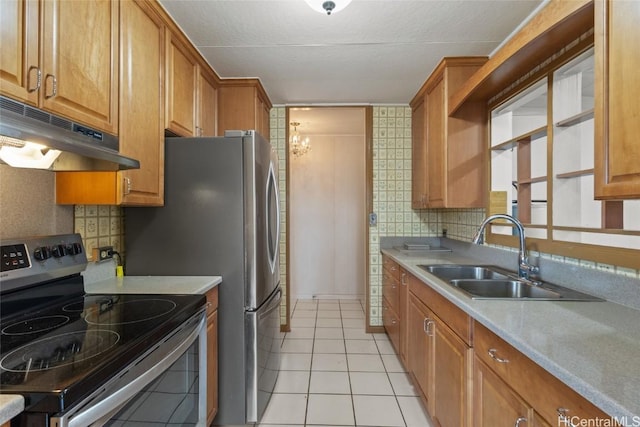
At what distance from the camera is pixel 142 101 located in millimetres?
1520

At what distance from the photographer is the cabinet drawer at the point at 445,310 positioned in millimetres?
1287

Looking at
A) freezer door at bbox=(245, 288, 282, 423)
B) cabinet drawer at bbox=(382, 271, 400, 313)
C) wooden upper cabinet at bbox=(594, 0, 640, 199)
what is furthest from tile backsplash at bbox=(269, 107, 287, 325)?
wooden upper cabinet at bbox=(594, 0, 640, 199)

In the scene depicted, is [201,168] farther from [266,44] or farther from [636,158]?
[636,158]

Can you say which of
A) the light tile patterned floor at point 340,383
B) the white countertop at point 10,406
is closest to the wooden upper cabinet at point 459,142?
the light tile patterned floor at point 340,383

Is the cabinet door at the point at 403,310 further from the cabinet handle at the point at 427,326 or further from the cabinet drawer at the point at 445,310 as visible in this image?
the cabinet handle at the point at 427,326

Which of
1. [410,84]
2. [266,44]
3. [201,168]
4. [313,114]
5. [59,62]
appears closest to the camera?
[59,62]

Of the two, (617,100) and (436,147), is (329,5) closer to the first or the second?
(617,100)

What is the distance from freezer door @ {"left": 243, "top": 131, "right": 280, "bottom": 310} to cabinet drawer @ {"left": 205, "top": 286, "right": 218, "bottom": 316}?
0.55 feet

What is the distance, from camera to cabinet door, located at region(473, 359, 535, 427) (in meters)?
0.94

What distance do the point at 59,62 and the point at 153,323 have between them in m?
0.98

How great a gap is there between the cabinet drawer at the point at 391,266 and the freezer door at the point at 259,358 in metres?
1.10

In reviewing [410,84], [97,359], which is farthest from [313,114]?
[97,359]

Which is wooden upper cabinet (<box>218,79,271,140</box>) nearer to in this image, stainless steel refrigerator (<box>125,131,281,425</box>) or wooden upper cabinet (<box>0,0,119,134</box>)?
stainless steel refrigerator (<box>125,131,281,425</box>)

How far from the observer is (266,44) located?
6.63 ft
